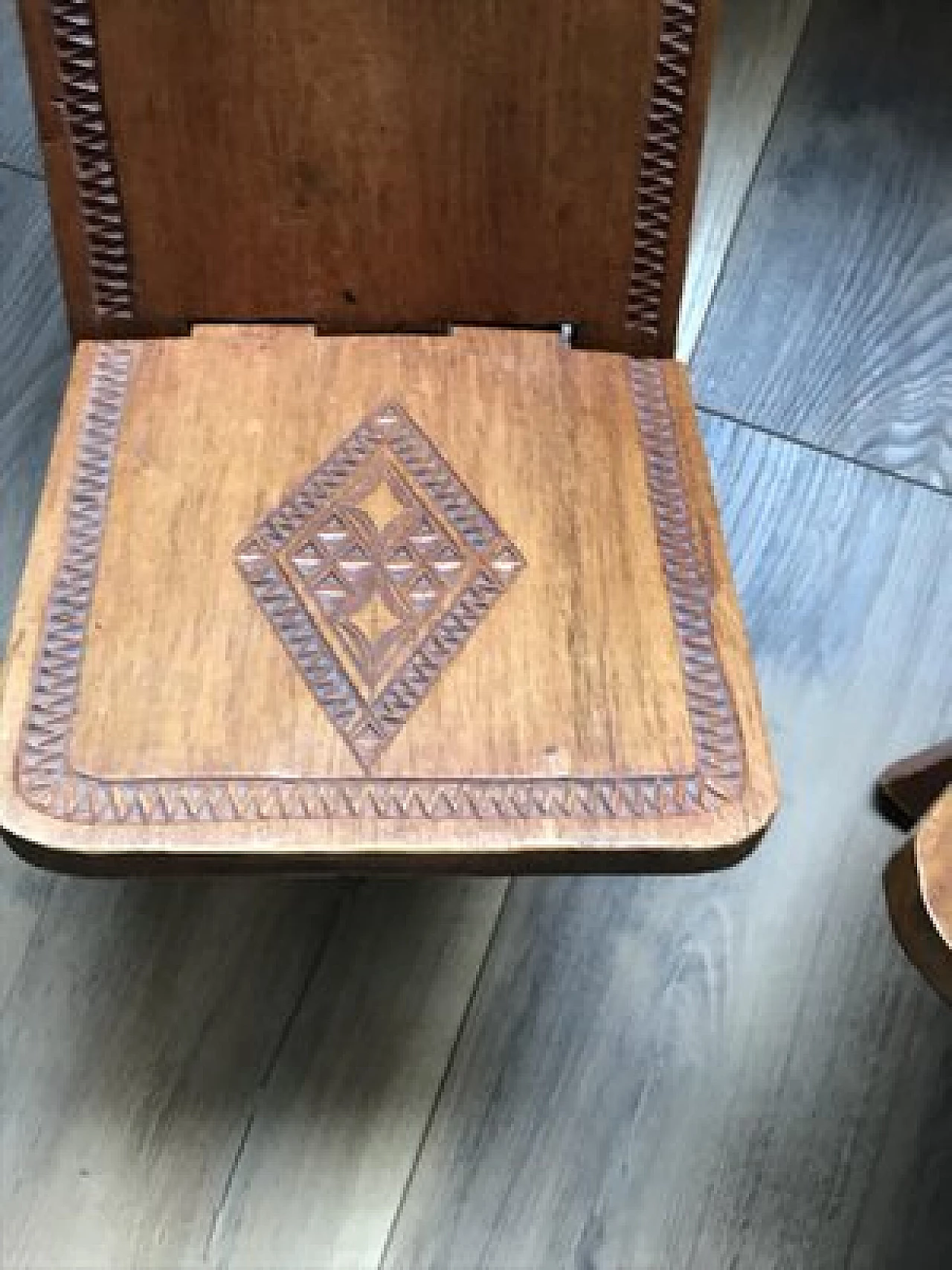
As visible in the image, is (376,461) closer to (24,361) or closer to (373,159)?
(373,159)

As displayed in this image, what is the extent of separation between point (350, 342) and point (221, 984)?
1.73ft

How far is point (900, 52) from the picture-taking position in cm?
170

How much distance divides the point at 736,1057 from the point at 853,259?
2.60ft

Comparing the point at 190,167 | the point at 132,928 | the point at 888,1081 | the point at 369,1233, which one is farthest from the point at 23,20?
the point at 888,1081

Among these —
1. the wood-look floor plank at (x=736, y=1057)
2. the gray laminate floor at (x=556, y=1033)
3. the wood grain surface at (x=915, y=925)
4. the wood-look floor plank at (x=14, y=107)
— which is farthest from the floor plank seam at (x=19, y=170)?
the wood grain surface at (x=915, y=925)

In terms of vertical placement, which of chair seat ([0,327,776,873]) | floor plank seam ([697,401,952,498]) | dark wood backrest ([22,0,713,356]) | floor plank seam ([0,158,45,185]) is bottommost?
floor plank seam ([697,401,952,498])

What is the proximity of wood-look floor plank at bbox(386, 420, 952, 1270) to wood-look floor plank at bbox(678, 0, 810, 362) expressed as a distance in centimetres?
37

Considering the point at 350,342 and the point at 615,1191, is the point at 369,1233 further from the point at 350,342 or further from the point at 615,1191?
the point at 350,342

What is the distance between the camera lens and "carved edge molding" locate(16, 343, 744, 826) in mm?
921

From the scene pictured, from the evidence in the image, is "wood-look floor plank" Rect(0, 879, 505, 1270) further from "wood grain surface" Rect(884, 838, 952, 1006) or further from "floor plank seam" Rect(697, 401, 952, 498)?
"wood grain surface" Rect(884, 838, 952, 1006)

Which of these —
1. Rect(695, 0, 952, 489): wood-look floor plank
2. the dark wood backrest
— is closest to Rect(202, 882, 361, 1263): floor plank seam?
the dark wood backrest

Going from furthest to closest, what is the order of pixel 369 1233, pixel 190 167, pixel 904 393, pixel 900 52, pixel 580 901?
1. pixel 900 52
2. pixel 904 393
3. pixel 580 901
4. pixel 369 1233
5. pixel 190 167

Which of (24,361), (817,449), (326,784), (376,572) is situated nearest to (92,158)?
(376,572)

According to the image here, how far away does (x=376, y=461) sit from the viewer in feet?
3.50
